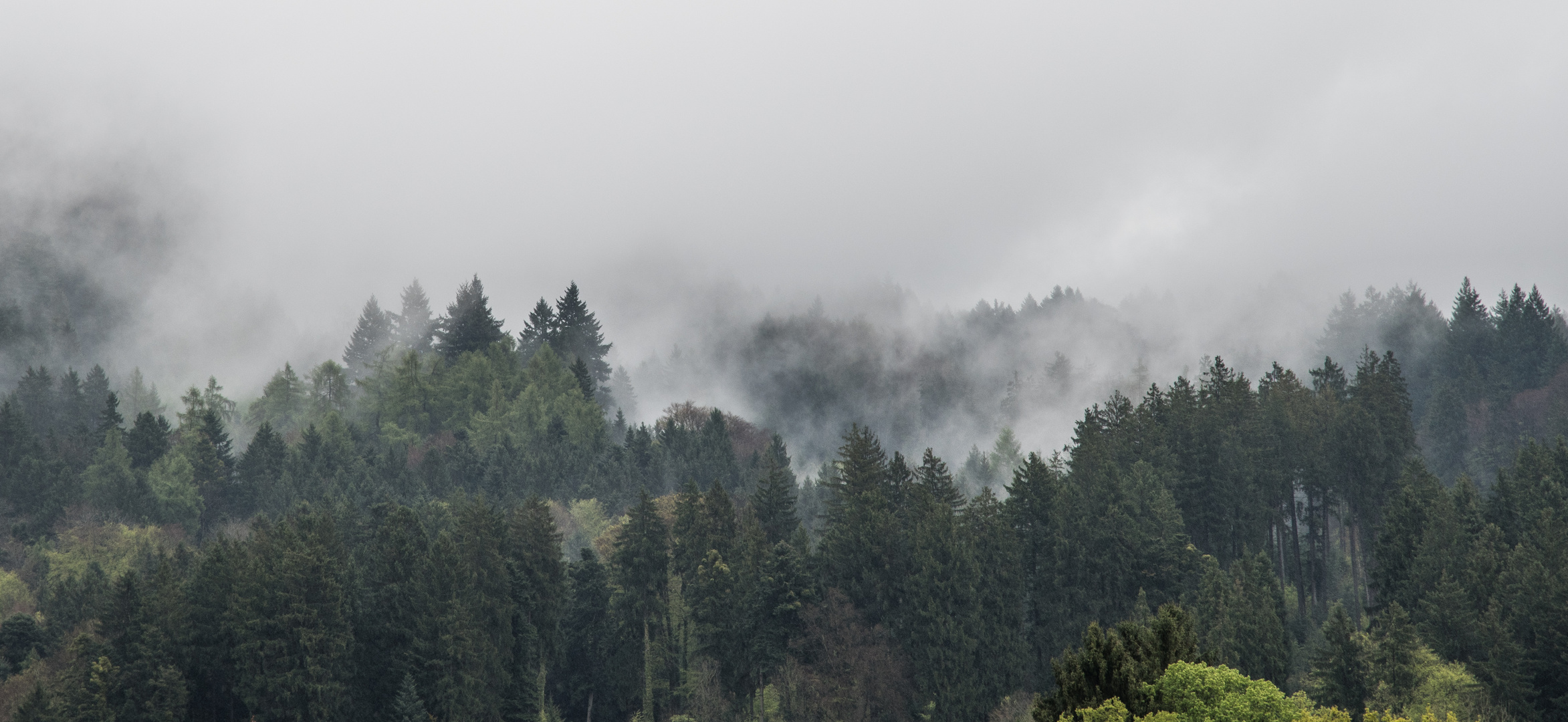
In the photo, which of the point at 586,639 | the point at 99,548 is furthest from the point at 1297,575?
the point at 99,548

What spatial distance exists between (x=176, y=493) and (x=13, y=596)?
79.8ft

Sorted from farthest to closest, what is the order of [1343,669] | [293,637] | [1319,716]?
[293,637], [1343,669], [1319,716]

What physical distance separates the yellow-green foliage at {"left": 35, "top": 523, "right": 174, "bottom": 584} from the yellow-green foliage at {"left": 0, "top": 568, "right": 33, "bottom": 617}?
2010mm

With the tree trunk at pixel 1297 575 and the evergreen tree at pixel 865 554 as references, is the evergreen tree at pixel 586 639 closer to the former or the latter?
the evergreen tree at pixel 865 554

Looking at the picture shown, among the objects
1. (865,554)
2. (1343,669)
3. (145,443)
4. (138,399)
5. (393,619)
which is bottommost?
(1343,669)

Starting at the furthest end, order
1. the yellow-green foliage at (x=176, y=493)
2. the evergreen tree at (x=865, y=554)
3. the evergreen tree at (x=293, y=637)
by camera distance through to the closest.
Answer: the yellow-green foliage at (x=176, y=493)
the evergreen tree at (x=865, y=554)
the evergreen tree at (x=293, y=637)

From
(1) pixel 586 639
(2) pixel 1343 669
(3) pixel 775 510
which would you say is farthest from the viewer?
(3) pixel 775 510

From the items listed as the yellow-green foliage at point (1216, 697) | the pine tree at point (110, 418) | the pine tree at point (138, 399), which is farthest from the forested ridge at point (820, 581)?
the pine tree at point (138, 399)

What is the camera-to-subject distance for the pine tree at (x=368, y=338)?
582 feet

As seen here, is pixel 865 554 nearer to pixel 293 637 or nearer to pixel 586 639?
pixel 586 639

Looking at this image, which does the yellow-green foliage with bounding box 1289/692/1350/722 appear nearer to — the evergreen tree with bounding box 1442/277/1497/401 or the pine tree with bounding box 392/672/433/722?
the pine tree with bounding box 392/672/433/722

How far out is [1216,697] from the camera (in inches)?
1462

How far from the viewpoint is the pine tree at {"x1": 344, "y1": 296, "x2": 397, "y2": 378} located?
582 feet

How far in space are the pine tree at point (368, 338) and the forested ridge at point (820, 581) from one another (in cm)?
5774
